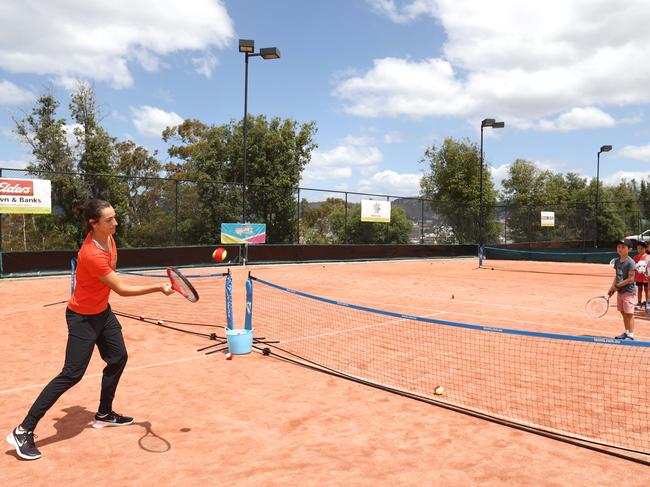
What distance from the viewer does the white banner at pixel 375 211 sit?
32094 millimetres

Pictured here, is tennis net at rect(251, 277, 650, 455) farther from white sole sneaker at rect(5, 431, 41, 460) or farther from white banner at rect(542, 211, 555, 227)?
white banner at rect(542, 211, 555, 227)

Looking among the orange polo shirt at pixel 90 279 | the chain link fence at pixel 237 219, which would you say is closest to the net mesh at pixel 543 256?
the chain link fence at pixel 237 219

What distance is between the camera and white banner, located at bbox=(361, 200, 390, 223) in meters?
32.1

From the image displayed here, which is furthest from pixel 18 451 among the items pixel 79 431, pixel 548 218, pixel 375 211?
pixel 548 218

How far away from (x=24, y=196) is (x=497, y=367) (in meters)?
18.3

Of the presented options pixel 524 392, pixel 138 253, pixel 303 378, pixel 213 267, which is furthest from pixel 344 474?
pixel 213 267

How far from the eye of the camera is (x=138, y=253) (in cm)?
2195

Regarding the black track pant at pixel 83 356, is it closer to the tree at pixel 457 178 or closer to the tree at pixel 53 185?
the tree at pixel 53 185

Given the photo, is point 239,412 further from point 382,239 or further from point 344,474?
point 382,239

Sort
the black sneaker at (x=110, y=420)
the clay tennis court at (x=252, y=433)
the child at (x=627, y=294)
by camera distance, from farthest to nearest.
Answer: the child at (x=627, y=294)
the black sneaker at (x=110, y=420)
the clay tennis court at (x=252, y=433)

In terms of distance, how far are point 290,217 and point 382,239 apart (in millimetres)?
8344

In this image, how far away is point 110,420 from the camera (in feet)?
16.0

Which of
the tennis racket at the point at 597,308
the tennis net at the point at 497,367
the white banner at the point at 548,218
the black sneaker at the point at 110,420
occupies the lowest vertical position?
the tennis net at the point at 497,367

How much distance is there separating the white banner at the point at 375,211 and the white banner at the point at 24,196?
18.3 meters
